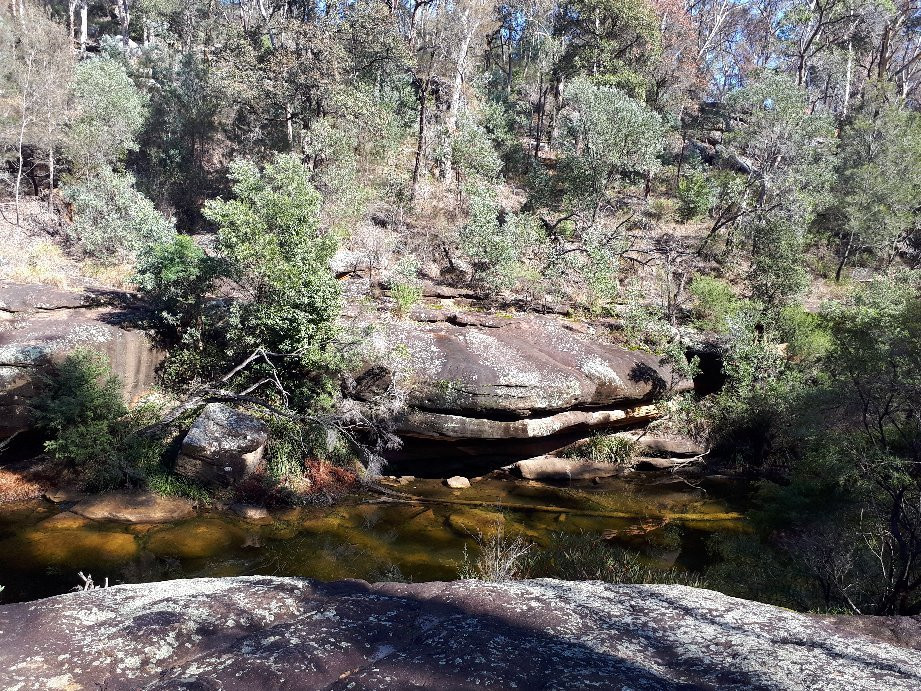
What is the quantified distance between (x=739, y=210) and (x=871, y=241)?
20.5 ft

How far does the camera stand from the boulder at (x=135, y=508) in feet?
39.5

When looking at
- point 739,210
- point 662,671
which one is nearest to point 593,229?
point 739,210

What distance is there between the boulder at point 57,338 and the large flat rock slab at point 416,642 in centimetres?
1135

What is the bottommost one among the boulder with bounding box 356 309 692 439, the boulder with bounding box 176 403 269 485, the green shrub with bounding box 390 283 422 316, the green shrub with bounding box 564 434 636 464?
the green shrub with bounding box 564 434 636 464

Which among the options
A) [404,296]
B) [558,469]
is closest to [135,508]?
[404,296]

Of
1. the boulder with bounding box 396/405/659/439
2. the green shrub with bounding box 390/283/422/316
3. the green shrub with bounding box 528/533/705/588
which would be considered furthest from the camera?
the green shrub with bounding box 390/283/422/316

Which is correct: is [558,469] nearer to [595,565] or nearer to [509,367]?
[509,367]

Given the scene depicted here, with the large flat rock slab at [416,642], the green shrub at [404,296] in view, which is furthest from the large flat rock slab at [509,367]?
the large flat rock slab at [416,642]

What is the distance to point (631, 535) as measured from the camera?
1332 centimetres

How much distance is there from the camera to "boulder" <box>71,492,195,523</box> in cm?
1205

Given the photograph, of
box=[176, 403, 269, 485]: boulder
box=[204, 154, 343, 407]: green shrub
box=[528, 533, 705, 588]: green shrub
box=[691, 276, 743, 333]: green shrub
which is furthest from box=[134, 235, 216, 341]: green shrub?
box=[691, 276, 743, 333]: green shrub

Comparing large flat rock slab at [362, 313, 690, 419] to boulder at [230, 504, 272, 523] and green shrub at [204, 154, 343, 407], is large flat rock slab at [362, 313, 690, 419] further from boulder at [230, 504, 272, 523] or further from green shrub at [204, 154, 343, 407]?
boulder at [230, 504, 272, 523]

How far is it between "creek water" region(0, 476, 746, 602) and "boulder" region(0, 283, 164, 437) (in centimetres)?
281

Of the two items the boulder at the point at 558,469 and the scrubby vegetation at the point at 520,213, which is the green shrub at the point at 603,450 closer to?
the scrubby vegetation at the point at 520,213
